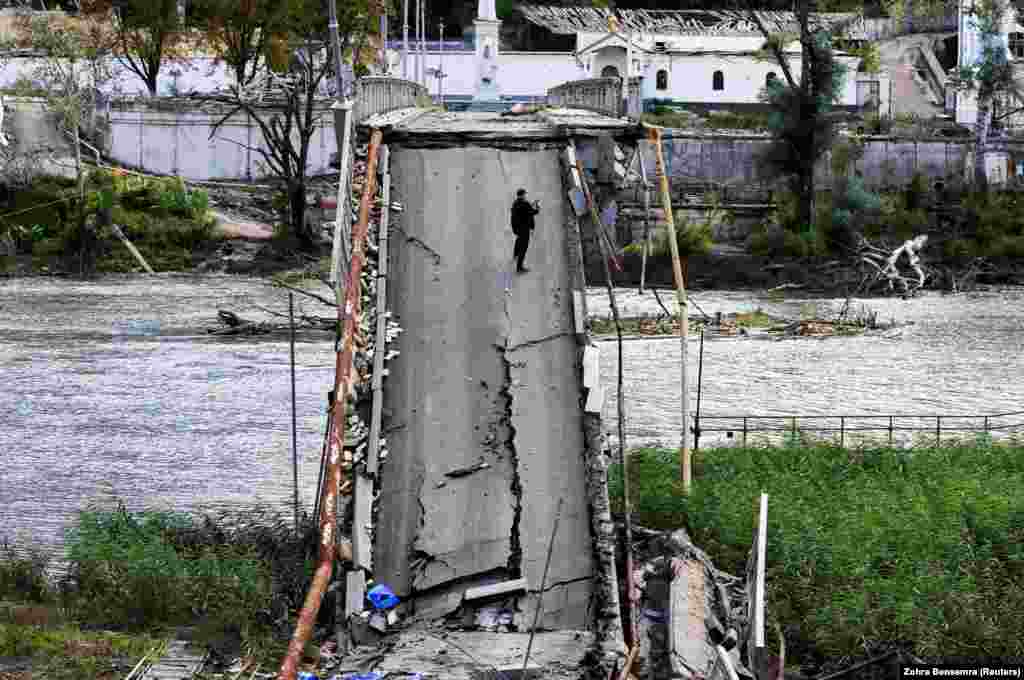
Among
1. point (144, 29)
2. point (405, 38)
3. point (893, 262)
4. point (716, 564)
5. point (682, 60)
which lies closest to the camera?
point (716, 564)

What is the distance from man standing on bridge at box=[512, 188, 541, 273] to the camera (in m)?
24.1

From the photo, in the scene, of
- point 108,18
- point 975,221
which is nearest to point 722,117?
point 975,221

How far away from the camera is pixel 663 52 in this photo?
7956 cm

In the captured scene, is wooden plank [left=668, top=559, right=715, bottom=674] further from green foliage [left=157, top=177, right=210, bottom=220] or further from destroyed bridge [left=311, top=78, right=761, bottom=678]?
green foliage [left=157, top=177, right=210, bottom=220]

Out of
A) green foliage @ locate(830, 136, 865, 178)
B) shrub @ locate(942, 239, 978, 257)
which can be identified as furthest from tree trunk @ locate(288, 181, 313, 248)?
shrub @ locate(942, 239, 978, 257)

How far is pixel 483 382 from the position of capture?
2173cm

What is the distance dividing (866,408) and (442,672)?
20.0 m

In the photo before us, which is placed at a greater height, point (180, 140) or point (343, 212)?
point (180, 140)

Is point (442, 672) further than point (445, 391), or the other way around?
point (445, 391)

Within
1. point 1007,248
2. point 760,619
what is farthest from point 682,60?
point 760,619

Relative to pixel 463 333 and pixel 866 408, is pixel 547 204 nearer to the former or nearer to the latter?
pixel 463 333

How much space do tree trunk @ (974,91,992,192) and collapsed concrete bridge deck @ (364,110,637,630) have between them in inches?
1529

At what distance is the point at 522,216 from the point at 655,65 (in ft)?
186

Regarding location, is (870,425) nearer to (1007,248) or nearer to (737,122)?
(1007,248)
